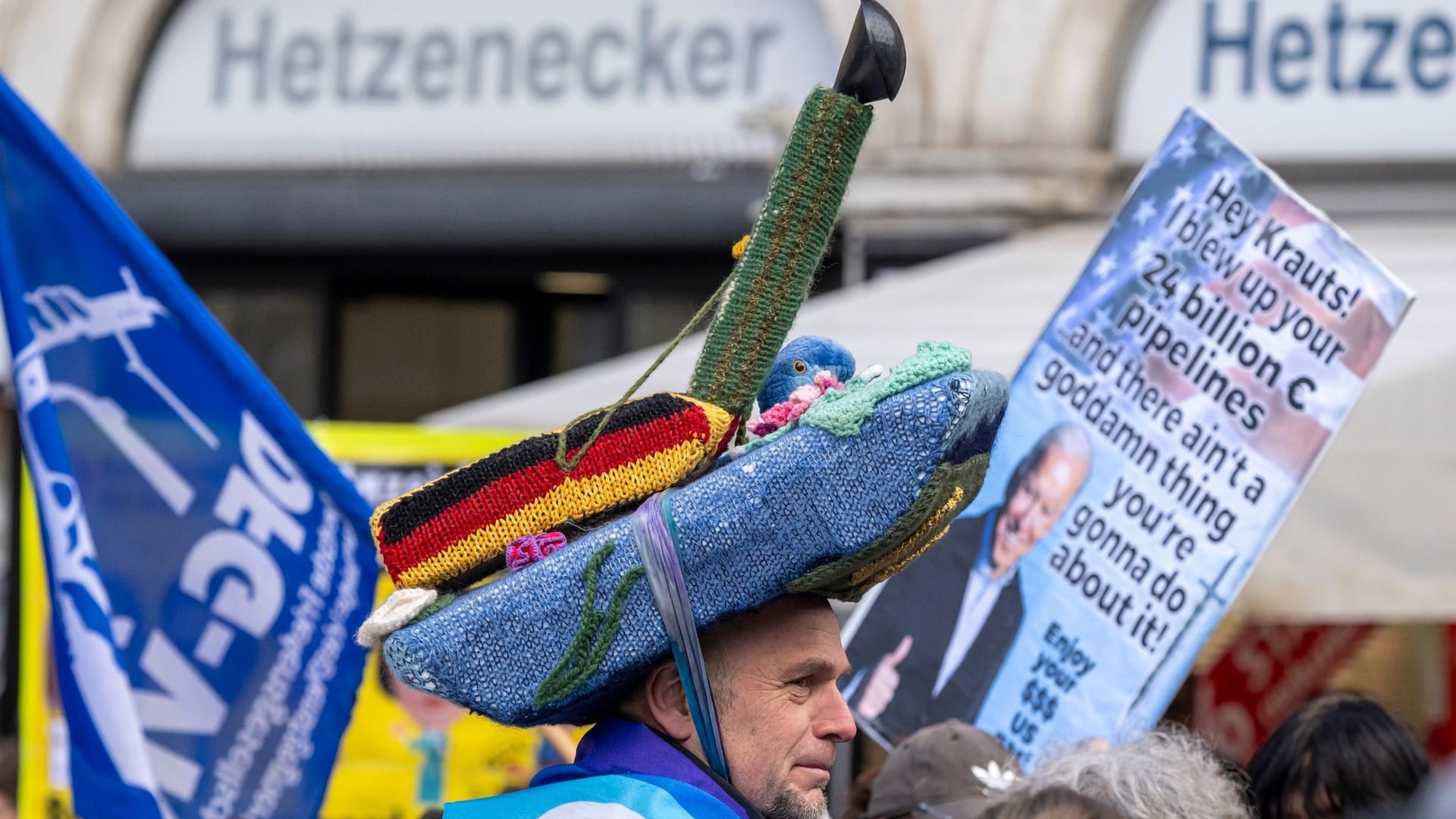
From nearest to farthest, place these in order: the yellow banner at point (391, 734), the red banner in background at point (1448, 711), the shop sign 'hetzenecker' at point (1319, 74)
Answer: the yellow banner at point (391, 734)
the red banner in background at point (1448, 711)
the shop sign 'hetzenecker' at point (1319, 74)

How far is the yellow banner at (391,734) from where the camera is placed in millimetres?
4766

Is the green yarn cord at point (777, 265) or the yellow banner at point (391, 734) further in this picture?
A: the yellow banner at point (391, 734)

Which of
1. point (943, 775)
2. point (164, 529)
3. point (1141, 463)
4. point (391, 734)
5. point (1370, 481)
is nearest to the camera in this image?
point (943, 775)

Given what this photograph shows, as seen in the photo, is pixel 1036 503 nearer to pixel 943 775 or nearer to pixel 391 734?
pixel 943 775

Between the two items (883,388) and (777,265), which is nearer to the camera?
(883,388)

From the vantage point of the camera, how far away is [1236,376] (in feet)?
10.3

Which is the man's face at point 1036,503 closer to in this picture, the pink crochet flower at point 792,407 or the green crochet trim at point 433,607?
the pink crochet flower at point 792,407

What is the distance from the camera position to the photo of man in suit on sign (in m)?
3.21

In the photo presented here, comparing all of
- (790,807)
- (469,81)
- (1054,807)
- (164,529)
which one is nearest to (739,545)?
Result: (790,807)

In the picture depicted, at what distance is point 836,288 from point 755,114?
81 cm

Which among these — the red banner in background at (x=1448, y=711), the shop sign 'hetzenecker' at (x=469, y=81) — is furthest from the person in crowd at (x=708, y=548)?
the shop sign 'hetzenecker' at (x=469, y=81)

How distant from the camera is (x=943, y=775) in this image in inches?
116

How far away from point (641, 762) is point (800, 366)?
46cm

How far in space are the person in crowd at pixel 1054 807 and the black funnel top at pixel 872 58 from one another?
948 millimetres
